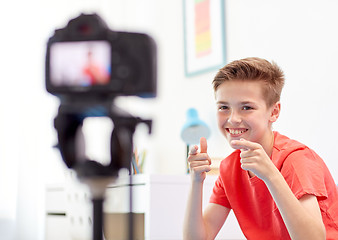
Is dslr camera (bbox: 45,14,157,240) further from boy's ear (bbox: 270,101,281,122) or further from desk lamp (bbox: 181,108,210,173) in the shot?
desk lamp (bbox: 181,108,210,173)

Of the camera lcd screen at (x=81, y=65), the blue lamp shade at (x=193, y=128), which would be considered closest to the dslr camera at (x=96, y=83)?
the camera lcd screen at (x=81, y=65)

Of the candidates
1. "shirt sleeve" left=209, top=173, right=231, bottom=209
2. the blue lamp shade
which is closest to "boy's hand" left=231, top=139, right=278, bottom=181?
"shirt sleeve" left=209, top=173, right=231, bottom=209

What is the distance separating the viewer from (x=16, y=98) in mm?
2648

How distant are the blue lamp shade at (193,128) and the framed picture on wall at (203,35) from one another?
1.42ft

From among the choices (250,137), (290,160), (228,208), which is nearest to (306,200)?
(290,160)

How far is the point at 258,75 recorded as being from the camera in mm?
1244

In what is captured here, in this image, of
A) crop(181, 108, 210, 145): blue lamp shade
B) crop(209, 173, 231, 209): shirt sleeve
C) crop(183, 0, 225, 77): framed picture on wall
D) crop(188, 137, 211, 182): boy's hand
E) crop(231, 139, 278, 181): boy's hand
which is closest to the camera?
crop(231, 139, 278, 181): boy's hand

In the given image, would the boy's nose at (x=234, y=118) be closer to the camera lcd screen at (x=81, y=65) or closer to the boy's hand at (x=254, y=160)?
the boy's hand at (x=254, y=160)

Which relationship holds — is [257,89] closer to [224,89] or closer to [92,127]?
[224,89]

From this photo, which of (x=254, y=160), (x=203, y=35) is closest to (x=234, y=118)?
(x=254, y=160)

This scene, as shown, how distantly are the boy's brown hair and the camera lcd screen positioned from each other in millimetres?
789

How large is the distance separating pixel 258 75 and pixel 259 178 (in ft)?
0.91

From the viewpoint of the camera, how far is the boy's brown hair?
124cm

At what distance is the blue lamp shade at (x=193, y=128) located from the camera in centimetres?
189
